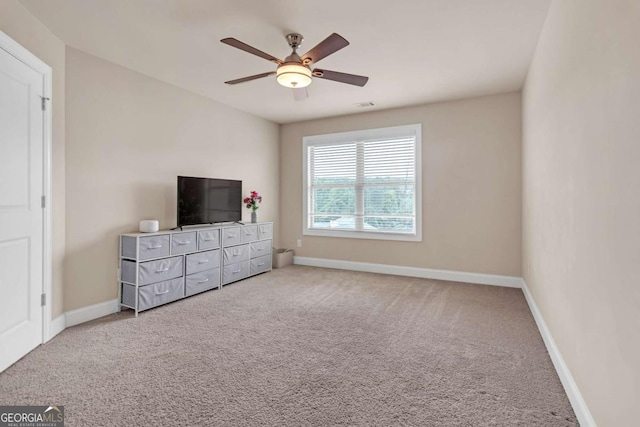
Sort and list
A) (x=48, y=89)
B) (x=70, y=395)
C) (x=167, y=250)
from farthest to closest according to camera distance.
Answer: (x=167, y=250)
(x=48, y=89)
(x=70, y=395)

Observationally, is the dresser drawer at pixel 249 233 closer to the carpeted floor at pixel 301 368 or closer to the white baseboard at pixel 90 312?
the carpeted floor at pixel 301 368

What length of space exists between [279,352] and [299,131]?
427 centimetres

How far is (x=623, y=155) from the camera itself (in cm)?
124

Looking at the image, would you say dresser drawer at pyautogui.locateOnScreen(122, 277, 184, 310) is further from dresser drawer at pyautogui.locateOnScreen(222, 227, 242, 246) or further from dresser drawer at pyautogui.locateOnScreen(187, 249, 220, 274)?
dresser drawer at pyautogui.locateOnScreen(222, 227, 242, 246)

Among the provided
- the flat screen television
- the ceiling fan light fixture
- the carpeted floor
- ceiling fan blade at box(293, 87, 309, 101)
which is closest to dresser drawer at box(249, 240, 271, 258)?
the flat screen television

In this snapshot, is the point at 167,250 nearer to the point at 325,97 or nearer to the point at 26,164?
the point at 26,164

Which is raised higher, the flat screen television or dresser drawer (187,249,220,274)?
the flat screen television

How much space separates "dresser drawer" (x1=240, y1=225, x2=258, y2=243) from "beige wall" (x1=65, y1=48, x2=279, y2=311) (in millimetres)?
882

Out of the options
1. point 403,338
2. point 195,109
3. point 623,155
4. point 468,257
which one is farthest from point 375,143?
point 623,155

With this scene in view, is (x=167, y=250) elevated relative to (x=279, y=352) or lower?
elevated

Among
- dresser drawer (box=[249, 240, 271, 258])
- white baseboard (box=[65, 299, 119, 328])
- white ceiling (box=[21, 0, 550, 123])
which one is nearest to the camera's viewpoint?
white ceiling (box=[21, 0, 550, 123])

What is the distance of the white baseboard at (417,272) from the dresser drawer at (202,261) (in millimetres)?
1972

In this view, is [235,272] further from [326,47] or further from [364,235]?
[326,47]

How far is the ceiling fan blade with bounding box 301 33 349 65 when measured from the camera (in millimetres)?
2203
